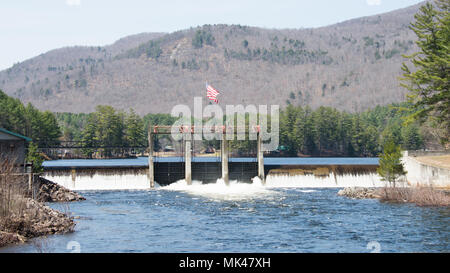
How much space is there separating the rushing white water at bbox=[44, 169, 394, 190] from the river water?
8913mm

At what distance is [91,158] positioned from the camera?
603 feet

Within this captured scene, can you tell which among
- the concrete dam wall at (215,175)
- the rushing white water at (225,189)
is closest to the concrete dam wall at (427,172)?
the concrete dam wall at (215,175)

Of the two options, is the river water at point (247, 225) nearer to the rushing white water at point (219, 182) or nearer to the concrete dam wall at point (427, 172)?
the rushing white water at point (219, 182)

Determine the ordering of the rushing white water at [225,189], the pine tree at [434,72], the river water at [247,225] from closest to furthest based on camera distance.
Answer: the river water at [247,225]
the rushing white water at [225,189]
the pine tree at [434,72]

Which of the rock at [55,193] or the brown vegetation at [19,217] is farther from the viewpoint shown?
the rock at [55,193]

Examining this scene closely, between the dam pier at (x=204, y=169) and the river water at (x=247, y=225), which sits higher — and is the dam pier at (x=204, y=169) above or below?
above

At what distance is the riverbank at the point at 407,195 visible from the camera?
54.2m

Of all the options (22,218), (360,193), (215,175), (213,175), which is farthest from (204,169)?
(22,218)

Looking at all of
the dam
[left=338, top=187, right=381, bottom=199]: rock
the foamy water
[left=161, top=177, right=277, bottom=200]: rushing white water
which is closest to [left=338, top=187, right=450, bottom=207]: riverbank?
[left=338, top=187, right=381, bottom=199]: rock

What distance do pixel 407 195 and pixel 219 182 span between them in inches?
1140

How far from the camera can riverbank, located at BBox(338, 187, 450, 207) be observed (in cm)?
5418

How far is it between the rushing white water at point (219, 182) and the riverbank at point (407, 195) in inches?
486
